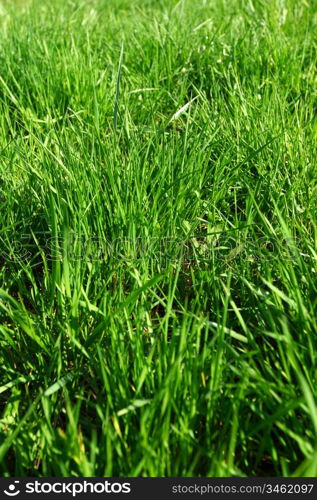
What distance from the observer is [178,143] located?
1.78 meters

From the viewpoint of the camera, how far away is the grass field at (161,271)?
113 cm

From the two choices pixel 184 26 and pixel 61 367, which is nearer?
pixel 61 367

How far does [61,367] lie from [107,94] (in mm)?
1242

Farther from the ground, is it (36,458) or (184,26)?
(184,26)

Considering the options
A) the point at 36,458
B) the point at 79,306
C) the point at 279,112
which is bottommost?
the point at 36,458

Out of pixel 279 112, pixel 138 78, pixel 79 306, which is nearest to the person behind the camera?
pixel 79 306

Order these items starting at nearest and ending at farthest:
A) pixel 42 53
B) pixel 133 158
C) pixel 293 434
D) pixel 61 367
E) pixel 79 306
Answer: pixel 293 434 → pixel 61 367 → pixel 79 306 → pixel 133 158 → pixel 42 53

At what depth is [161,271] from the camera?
1.53 metres

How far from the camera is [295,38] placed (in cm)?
268

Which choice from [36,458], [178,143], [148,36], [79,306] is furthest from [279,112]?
[36,458]

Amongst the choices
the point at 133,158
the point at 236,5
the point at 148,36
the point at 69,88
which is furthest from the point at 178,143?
the point at 236,5

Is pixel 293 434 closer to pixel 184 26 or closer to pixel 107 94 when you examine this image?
pixel 107 94

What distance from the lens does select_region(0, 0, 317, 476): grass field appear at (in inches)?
44.6

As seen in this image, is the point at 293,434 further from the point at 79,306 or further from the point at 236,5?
the point at 236,5
